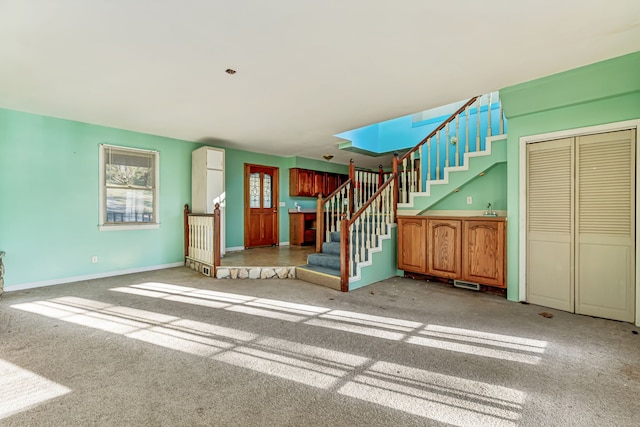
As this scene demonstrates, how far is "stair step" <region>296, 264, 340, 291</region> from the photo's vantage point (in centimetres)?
436

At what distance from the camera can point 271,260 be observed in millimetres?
5570

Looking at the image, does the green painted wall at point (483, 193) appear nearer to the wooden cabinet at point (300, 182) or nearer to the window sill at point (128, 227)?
the wooden cabinet at point (300, 182)

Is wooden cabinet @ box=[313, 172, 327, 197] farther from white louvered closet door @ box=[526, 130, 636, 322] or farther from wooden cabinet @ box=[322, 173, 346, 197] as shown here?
white louvered closet door @ box=[526, 130, 636, 322]

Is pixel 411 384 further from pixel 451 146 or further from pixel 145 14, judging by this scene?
pixel 451 146

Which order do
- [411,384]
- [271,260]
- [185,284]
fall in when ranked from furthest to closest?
[271,260], [185,284], [411,384]

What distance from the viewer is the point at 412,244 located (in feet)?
15.9

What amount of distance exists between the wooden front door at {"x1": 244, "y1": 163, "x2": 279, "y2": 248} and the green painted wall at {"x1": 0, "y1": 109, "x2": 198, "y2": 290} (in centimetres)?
214

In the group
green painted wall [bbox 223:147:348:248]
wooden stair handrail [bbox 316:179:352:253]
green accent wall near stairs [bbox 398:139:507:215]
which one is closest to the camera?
green accent wall near stairs [bbox 398:139:507:215]

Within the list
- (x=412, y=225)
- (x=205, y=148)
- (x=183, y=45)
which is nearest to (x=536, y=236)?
(x=412, y=225)

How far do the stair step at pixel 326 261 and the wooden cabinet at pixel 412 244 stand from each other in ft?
3.69

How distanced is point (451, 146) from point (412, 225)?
5.75ft

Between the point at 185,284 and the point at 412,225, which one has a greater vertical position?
the point at 412,225

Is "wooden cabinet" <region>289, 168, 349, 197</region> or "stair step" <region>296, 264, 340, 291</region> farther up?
"wooden cabinet" <region>289, 168, 349, 197</region>

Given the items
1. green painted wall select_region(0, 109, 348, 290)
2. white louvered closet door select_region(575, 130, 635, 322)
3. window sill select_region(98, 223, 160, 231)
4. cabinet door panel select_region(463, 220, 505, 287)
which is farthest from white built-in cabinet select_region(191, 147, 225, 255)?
white louvered closet door select_region(575, 130, 635, 322)
